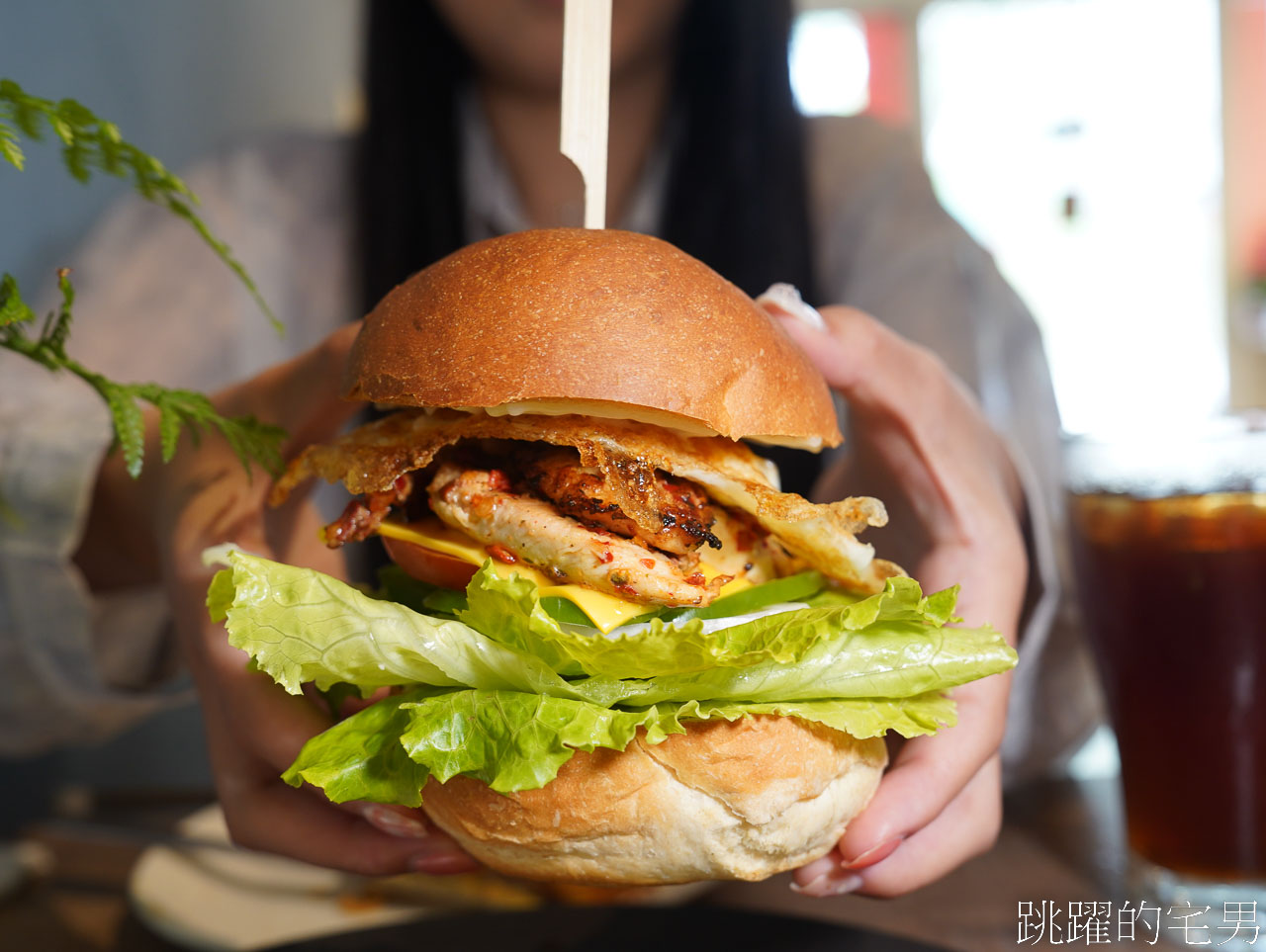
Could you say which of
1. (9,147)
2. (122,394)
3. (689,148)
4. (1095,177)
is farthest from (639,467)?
(1095,177)

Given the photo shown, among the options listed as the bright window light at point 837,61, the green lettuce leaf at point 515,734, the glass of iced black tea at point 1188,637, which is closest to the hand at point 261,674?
the green lettuce leaf at point 515,734

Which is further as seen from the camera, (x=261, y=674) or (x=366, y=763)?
(x=261, y=674)

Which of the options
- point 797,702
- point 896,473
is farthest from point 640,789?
point 896,473

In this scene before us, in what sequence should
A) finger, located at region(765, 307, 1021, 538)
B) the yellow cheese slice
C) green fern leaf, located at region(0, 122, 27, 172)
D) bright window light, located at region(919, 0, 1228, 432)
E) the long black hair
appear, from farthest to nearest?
bright window light, located at region(919, 0, 1228, 432) → the long black hair → finger, located at region(765, 307, 1021, 538) → the yellow cheese slice → green fern leaf, located at region(0, 122, 27, 172)

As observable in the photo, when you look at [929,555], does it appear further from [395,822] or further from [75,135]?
[75,135]

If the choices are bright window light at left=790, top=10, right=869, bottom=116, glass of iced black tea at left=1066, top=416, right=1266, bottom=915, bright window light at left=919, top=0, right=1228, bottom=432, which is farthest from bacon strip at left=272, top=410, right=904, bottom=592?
bright window light at left=919, top=0, right=1228, bottom=432

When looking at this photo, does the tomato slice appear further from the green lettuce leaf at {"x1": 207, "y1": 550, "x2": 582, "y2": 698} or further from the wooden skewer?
the wooden skewer
